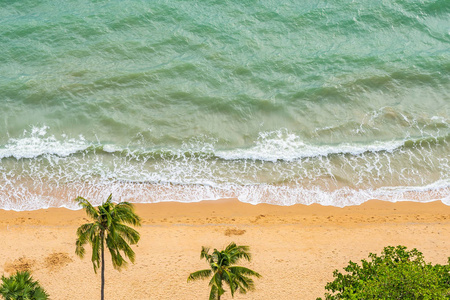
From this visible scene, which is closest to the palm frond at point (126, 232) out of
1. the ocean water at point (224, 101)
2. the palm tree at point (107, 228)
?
the palm tree at point (107, 228)

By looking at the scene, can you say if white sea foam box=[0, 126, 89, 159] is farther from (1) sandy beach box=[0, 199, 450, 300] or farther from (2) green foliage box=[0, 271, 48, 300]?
(2) green foliage box=[0, 271, 48, 300]

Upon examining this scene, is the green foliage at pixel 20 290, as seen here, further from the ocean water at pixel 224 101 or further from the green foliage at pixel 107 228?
the ocean water at pixel 224 101

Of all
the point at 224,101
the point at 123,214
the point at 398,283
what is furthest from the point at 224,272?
the point at 224,101

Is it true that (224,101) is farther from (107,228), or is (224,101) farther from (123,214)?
(107,228)

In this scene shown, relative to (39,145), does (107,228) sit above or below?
below

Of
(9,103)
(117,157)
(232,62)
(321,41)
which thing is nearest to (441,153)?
(321,41)

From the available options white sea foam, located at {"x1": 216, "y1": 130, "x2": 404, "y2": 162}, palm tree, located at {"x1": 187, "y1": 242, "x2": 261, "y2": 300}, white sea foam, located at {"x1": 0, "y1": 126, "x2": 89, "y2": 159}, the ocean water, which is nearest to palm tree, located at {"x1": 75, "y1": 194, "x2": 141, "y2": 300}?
palm tree, located at {"x1": 187, "y1": 242, "x2": 261, "y2": 300}
